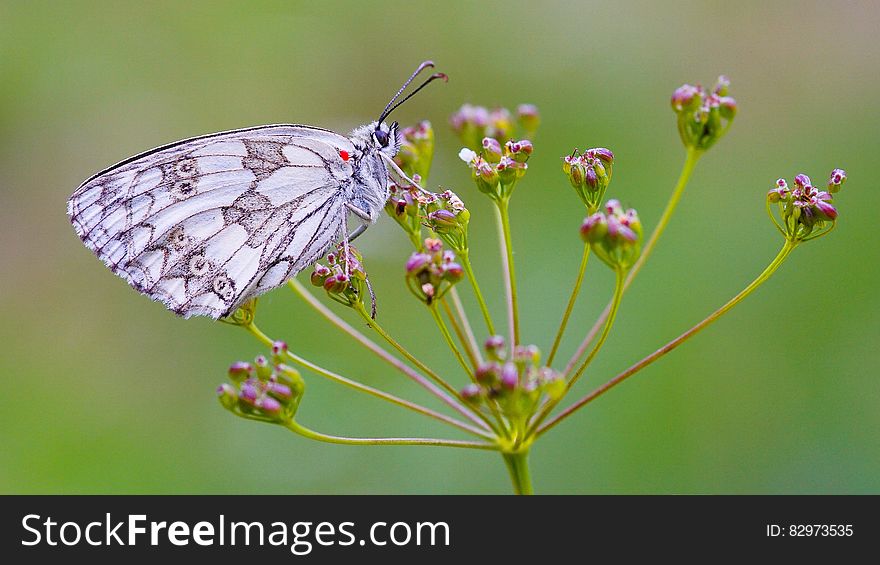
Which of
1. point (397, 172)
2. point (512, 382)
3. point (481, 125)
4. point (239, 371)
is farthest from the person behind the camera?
point (481, 125)

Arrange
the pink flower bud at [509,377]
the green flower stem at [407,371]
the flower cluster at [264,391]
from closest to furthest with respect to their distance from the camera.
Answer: the pink flower bud at [509,377] < the flower cluster at [264,391] < the green flower stem at [407,371]

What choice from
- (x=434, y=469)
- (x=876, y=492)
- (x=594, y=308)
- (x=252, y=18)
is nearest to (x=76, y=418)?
(x=434, y=469)

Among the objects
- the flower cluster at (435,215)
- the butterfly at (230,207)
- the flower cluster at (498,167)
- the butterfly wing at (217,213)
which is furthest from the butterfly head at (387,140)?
the flower cluster at (498,167)

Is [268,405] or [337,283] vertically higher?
[337,283]

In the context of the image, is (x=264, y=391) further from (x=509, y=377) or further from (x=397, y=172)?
(x=397, y=172)

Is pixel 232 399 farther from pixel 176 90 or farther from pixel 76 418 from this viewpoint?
pixel 176 90

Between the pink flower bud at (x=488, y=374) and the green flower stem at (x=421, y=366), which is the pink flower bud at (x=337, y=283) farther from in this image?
the pink flower bud at (x=488, y=374)

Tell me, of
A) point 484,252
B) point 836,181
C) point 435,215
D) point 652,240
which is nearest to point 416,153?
point 435,215
